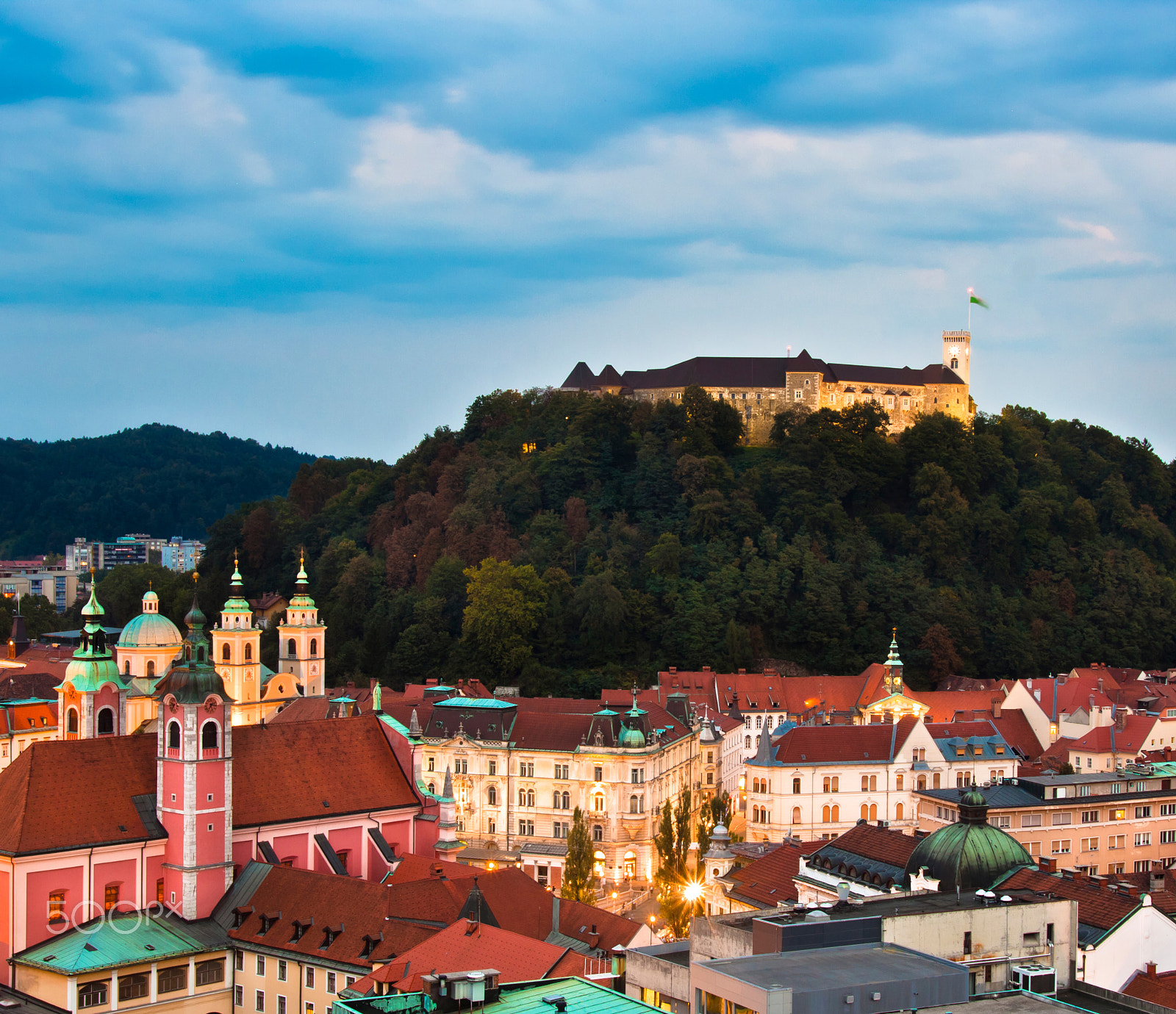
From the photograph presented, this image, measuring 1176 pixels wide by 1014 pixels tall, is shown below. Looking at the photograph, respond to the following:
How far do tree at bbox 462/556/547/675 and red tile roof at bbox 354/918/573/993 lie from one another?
6019 centimetres

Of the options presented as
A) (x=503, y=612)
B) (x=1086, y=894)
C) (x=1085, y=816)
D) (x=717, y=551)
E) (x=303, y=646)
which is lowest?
(x=1085, y=816)

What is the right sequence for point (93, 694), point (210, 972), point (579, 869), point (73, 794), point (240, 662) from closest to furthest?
point (210, 972)
point (73, 794)
point (579, 869)
point (93, 694)
point (240, 662)

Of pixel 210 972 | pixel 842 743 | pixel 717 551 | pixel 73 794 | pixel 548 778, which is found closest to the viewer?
pixel 210 972

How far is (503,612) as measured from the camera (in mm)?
97062

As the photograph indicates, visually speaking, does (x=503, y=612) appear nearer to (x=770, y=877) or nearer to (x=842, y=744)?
(x=842, y=744)

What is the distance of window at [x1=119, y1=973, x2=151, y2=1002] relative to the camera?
4000cm

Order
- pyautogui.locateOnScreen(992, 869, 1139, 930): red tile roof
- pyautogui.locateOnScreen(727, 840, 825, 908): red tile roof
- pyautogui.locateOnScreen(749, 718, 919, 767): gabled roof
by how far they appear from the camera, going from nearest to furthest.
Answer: pyautogui.locateOnScreen(992, 869, 1139, 930): red tile roof < pyautogui.locateOnScreen(727, 840, 825, 908): red tile roof < pyautogui.locateOnScreen(749, 718, 919, 767): gabled roof

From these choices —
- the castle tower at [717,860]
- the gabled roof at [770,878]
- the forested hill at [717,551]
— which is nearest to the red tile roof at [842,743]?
the gabled roof at [770,878]

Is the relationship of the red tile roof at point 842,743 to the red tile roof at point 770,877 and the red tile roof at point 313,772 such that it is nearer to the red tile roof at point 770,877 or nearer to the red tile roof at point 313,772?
the red tile roof at point 770,877

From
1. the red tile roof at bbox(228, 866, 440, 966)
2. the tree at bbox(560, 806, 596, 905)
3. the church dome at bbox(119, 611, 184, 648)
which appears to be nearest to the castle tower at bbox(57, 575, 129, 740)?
the church dome at bbox(119, 611, 184, 648)

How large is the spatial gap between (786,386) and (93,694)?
71614mm

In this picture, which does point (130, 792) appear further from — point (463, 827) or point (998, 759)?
point (998, 759)

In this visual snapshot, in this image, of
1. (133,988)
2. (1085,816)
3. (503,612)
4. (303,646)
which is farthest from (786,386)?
(133,988)

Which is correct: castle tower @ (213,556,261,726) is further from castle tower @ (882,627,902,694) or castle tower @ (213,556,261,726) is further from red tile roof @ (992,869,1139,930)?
red tile roof @ (992,869,1139,930)
